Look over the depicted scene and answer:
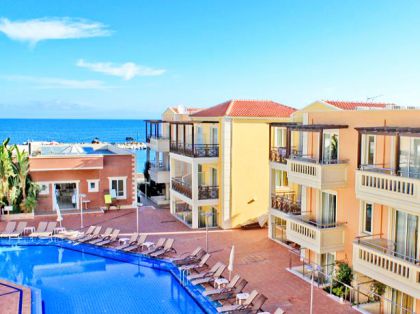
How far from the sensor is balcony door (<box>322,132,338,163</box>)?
59.6 ft

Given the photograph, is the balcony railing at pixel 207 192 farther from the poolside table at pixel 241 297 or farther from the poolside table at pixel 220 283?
the poolside table at pixel 241 297

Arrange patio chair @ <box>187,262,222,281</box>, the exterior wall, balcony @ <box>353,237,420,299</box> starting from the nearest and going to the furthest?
balcony @ <box>353,237,420,299</box>, patio chair @ <box>187,262,222,281</box>, the exterior wall

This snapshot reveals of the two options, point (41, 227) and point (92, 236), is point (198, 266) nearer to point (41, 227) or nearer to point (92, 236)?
point (92, 236)

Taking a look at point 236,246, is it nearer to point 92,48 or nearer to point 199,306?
point 199,306

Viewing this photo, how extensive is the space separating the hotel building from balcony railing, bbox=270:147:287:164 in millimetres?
1742

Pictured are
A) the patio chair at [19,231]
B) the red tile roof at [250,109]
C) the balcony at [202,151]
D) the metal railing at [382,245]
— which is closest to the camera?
the metal railing at [382,245]

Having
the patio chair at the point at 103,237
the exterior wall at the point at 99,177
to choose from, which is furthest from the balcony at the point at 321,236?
the exterior wall at the point at 99,177

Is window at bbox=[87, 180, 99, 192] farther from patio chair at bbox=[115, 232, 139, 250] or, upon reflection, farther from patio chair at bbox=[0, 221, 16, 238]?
patio chair at bbox=[115, 232, 139, 250]

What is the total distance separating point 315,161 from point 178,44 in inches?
1161

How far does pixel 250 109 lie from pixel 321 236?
477 inches

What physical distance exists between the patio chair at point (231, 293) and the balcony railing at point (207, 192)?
407 inches

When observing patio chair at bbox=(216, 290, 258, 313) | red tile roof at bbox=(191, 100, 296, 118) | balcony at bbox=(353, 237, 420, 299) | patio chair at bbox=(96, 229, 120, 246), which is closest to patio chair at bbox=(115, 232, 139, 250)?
patio chair at bbox=(96, 229, 120, 246)

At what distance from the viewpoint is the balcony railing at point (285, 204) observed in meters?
22.1

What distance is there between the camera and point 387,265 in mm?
13617
